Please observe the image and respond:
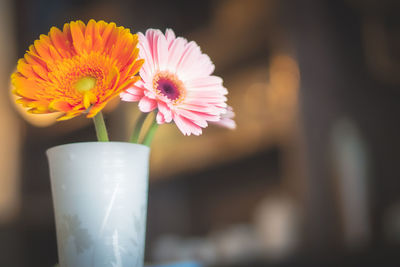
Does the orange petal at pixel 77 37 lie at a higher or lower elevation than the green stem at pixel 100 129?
higher

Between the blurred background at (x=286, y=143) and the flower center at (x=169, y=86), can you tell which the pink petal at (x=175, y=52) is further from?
the blurred background at (x=286, y=143)

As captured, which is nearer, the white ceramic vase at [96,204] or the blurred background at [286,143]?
the white ceramic vase at [96,204]

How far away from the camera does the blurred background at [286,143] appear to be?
6.17 feet

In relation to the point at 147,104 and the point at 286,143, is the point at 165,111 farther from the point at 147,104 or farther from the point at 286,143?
the point at 286,143

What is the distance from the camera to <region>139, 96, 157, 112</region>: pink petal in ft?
1.09

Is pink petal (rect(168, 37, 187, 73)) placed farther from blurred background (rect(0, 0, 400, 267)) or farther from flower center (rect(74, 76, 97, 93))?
blurred background (rect(0, 0, 400, 267))

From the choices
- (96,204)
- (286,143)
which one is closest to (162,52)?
(96,204)

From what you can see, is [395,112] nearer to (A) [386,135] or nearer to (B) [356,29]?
(A) [386,135]

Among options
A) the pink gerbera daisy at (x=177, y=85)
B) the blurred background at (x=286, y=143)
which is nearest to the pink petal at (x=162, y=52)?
the pink gerbera daisy at (x=177, y=85)

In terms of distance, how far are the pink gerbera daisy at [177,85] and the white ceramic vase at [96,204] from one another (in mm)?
44

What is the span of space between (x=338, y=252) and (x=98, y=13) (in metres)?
2.51

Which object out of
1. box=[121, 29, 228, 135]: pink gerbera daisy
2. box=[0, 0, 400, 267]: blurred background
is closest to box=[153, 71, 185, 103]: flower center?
box=[121, 29, 228, 135]: pink gerbera daisy

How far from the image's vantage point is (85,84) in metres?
0.34

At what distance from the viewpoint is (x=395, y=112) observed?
7.38 ft
